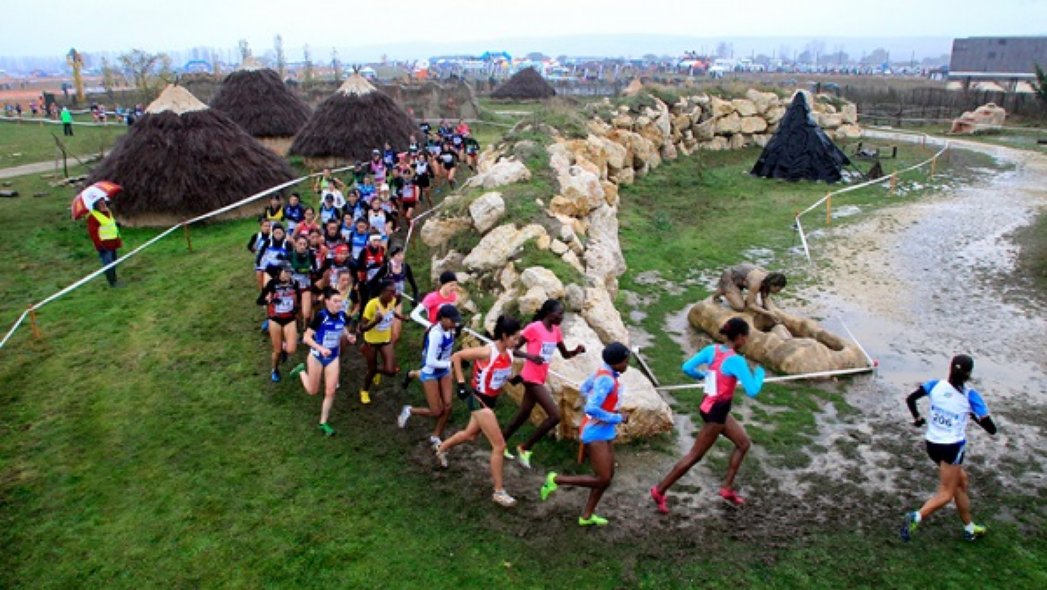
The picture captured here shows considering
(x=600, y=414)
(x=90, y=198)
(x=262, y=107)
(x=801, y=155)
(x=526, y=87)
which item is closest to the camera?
(x=600, y=414)

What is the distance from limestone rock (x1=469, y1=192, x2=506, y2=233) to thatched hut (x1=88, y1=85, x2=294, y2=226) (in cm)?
832

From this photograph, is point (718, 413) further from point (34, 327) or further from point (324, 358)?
point (34, 327)

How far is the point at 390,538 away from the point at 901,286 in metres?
10.1

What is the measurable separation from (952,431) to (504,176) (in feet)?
26.5

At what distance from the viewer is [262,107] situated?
2475 centimetres

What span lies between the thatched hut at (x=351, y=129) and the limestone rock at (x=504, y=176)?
35.2 ft

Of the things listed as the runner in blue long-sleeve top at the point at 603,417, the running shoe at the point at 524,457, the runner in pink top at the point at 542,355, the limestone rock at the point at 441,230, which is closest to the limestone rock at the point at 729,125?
the limestone rock at the point at 441,230

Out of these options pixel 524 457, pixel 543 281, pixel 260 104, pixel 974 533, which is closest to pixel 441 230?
pixel 543 281

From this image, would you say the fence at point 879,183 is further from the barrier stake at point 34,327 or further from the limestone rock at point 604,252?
the barrier stake at point 34,327

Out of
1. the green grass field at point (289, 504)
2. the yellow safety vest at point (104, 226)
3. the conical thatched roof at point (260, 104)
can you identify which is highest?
the conical thatched roof at point (260, 104)

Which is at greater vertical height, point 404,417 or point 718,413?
point 718,413

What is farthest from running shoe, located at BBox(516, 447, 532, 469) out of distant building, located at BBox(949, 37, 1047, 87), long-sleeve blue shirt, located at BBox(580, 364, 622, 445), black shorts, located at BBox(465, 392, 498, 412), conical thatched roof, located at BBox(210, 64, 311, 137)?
distant building, located at BBox(949, 37, 1047, 87)

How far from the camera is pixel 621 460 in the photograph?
22.6 feet

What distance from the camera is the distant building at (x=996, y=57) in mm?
59594
